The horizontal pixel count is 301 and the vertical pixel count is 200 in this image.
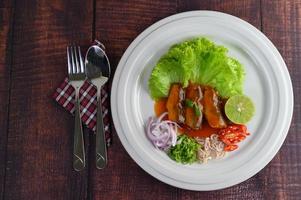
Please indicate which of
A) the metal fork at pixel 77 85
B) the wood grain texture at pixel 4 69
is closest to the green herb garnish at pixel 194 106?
the metal fork at pixel 77 85

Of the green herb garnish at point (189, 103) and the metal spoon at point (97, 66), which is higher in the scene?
the metal spoon at point (97, 66)

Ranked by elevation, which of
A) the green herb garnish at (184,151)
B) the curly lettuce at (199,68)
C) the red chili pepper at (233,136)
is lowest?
the green herb garnish at (184,151)

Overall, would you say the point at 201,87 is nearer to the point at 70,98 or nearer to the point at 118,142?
the point at 118,142

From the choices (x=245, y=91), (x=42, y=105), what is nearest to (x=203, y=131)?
(x=245, y=91)

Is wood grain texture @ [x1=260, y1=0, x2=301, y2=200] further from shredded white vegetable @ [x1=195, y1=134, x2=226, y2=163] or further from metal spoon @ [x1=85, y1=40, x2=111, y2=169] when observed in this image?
metal spoon @ [x1=85, y1=40, x2=111, y2=169]

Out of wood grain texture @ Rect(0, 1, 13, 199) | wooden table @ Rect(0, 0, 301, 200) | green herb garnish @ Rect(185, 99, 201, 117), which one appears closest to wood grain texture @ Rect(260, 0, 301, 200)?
wooden table @ Rect(0, 0, 301, 200)

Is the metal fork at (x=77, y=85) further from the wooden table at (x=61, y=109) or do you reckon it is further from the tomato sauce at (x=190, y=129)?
the tomato sauce at (x=190, y=129)

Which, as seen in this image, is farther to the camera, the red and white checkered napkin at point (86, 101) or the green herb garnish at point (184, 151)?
the red and white checkered napkin at point (86, 101)
